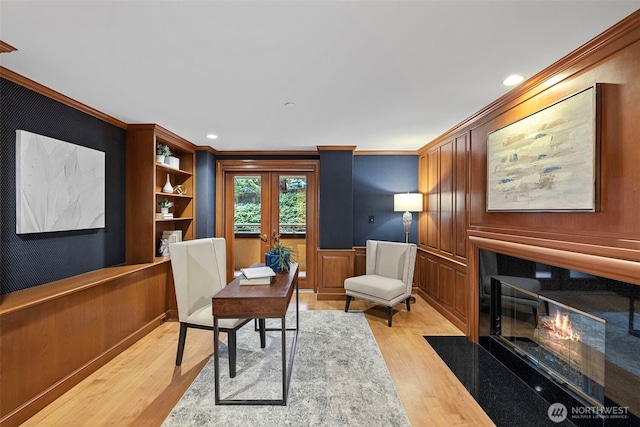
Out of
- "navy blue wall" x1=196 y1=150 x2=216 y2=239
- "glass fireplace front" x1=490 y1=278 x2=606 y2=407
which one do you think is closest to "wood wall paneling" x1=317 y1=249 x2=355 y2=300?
"navy blue wall" x1=196 y1=150 x2=216 y2=239

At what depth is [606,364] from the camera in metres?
1.75

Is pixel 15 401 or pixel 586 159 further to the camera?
pixel 15 401

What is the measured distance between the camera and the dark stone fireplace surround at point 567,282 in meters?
1.57

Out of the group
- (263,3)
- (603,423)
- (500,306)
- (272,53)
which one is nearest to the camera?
(263,3)

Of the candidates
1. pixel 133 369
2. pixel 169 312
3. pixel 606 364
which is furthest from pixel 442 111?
pixel 169 312

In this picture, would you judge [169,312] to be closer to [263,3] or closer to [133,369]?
[133,369]

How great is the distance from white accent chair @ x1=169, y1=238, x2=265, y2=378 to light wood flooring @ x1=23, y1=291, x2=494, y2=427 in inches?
11.5

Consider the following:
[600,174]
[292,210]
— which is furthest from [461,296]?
[292,210]

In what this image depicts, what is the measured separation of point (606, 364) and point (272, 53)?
286 cm

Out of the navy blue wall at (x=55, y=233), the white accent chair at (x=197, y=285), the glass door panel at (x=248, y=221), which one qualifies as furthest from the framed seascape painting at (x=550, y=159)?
the navy blue wall at (x=55, y=233)

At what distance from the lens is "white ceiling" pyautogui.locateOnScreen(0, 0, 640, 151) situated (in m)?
1.45

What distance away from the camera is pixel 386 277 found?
404cm

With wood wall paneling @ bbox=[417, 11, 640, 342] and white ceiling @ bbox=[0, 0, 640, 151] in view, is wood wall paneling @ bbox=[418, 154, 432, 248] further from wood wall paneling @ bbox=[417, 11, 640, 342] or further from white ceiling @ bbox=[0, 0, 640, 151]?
white ceiling @ bbox=[0, 0, 640, 151]

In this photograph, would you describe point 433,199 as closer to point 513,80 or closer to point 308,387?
point 513,80
